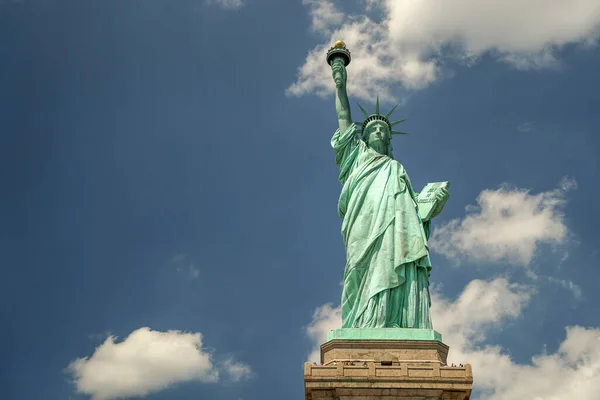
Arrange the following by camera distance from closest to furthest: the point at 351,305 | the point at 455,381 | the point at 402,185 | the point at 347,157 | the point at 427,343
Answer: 1. the point at 455,381
2. the point at 427,343
3. the point at 351,305
4. the point at 402,185
5. the point at 347,157

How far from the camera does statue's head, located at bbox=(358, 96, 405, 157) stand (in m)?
25.6

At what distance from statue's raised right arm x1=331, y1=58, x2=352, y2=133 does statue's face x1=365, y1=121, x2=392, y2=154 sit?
756 mm

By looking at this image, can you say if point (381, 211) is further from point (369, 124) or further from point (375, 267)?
point (369, 124)

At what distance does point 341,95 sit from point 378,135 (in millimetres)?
1962

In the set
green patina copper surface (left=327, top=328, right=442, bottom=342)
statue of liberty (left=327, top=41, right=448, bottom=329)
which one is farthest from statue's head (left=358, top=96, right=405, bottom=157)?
green patina copper surface (left=327, top=328, right=442, bottom=342)

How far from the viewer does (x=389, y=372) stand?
18.5 metres

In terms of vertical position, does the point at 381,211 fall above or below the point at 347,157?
below

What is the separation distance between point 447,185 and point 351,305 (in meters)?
5.32

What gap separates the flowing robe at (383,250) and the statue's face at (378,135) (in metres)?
0.79

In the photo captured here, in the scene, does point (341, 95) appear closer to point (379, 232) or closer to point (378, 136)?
point (378, 136)

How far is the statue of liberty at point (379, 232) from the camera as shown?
21250 millimetres

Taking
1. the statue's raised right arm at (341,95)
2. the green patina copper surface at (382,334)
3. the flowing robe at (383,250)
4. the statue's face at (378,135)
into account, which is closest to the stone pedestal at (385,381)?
the green patina copper surface at (382,334)

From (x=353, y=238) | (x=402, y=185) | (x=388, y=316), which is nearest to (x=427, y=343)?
(x=388, y=316)

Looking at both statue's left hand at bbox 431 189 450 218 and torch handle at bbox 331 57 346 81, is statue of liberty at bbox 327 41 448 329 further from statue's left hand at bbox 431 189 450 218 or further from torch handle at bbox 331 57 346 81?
torch handle at bbox 331 57 346 81
